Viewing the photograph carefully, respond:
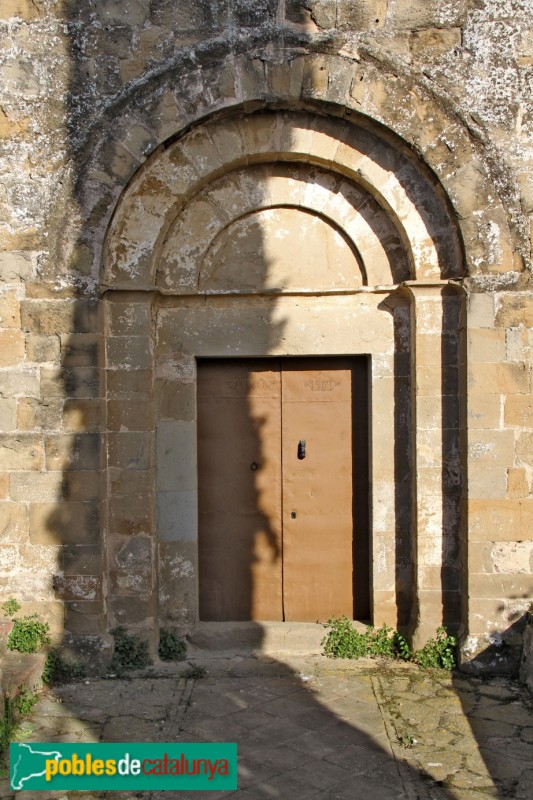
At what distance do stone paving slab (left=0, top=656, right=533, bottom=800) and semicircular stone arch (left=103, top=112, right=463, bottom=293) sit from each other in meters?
2.95

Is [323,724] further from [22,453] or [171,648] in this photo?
[22,453]

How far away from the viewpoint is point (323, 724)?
4879 mm

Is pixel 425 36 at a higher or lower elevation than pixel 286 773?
higher

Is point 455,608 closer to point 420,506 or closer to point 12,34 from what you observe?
point 420,506

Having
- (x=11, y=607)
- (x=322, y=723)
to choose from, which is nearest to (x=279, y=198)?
(x=11, y=607)

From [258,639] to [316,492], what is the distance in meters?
1.25

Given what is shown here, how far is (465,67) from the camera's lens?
568 cm

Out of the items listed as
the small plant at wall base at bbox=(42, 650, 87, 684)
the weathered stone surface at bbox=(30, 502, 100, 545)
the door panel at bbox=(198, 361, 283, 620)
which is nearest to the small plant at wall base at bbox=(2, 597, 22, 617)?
the small plant at wall base at bbox=(42, 650, 87, 684)

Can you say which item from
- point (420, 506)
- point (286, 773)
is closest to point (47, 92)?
point (420, 506)

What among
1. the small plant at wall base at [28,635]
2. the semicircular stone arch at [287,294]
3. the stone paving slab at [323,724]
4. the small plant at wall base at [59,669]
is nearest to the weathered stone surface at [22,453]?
the semicircular stone arch at [287,294]

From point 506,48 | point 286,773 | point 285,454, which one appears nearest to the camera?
point 286,773

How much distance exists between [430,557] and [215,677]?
183 cm

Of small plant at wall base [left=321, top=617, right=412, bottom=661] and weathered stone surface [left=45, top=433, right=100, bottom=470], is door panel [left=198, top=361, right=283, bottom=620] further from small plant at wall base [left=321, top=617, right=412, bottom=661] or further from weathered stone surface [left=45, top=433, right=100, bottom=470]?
weathered stone surface [left=45, top=433, right=100, bottom=470]

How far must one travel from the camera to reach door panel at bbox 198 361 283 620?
6.29m
